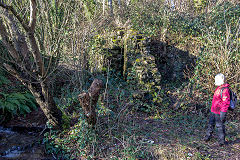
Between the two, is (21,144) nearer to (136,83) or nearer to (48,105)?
(48,105)

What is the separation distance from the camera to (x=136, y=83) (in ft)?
20.1

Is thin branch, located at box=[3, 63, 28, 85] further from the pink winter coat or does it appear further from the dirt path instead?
the pink winter coat

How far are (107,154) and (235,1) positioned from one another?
32.8 feet

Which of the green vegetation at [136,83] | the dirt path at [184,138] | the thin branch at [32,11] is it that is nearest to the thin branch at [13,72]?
the green vegetation at [136,83]

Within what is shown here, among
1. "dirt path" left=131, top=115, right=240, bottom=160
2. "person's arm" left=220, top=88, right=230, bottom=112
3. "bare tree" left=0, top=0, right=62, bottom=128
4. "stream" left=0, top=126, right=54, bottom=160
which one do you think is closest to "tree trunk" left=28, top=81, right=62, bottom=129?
"bare tree" left=0, top=0, right=62, bottom=128

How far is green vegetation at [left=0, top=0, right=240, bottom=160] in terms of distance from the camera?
422 cm

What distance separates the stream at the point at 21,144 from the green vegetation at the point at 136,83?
330 mm

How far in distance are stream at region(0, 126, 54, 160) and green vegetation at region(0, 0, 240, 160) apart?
13.0 inches

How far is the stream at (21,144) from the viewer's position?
13.9 ft

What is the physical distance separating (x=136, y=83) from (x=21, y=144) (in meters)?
3.92

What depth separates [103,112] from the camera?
4.87 metres

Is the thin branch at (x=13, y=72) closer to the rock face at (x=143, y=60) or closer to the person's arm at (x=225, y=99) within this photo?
Result: the rock face at (x=143, y=60)

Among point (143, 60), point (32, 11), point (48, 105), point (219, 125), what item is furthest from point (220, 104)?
point (32, 11)

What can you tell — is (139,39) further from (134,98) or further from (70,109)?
(70,109)
